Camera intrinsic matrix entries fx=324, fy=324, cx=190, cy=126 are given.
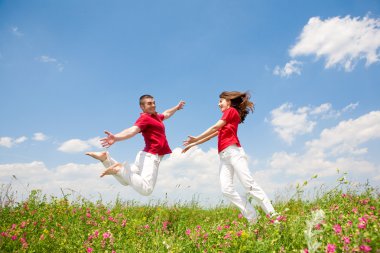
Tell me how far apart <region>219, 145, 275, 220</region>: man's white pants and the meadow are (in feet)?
1.94

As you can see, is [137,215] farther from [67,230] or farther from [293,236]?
[293,236]

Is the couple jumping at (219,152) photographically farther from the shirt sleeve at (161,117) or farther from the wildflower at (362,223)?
the wildflower at (362,223)

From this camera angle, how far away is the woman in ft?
19.9

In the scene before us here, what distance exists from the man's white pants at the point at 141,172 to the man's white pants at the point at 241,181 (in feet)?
4.49

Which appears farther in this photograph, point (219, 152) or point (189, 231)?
point (219, 152)

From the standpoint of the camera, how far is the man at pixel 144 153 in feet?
20.6

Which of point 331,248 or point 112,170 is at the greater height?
point 112,170

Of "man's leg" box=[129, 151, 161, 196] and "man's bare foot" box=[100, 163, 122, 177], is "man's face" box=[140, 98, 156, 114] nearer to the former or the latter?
"man's leg" box=[129, 151, 161, 196]

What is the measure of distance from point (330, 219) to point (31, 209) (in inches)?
246

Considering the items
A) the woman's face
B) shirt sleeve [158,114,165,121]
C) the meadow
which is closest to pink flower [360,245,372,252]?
the meadow

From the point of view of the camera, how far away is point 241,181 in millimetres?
6160

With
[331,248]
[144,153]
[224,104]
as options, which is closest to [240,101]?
[224,104]

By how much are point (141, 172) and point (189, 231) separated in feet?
7.56

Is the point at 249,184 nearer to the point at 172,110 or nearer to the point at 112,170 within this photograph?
the point at 112,170
